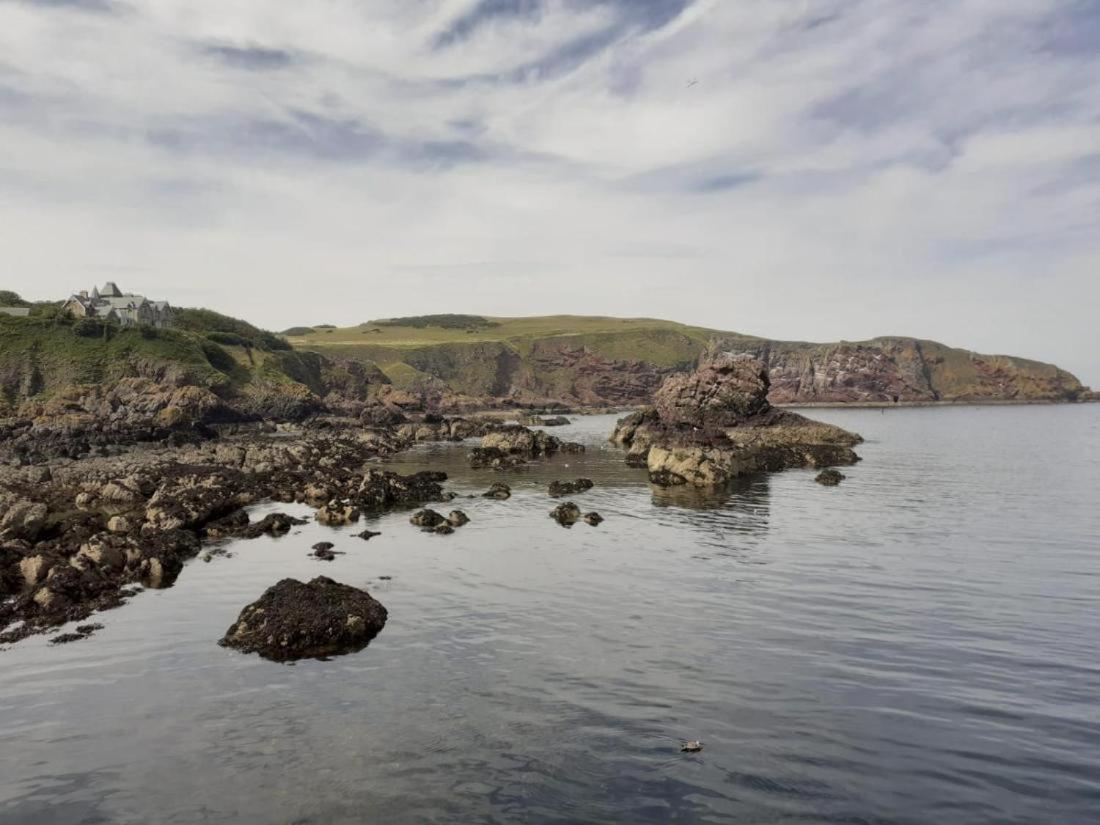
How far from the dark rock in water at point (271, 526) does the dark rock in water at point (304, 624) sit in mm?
16459

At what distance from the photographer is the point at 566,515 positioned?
41.4 m

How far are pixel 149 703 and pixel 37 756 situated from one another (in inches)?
105

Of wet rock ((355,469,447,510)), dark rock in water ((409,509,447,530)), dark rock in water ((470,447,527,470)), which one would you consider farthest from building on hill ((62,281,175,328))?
dark rock in water ((409,509,447,530))

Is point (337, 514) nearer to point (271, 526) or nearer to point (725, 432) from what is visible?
point (271, 526)

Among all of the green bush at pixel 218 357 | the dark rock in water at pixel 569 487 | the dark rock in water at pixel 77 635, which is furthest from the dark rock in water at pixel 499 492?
the green bush at pixel 218 357

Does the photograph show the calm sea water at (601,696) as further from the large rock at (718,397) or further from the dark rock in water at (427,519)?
the large rock at (718,397)

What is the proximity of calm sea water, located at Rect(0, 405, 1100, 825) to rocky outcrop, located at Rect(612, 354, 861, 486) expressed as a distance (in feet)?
89.9

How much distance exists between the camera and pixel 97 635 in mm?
21703

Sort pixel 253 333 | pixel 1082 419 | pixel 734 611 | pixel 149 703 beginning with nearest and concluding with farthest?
pixel 149 703, pixel 734 611, pixel 1082 419, pixel 253 333

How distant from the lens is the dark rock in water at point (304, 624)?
2033 centimetres

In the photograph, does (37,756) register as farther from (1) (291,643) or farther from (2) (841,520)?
(2) (841,520)

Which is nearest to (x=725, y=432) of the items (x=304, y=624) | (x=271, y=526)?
(x=271, y=526)

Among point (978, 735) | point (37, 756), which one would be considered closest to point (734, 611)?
point (978, 735)

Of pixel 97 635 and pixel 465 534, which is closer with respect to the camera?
pixel 97 635
